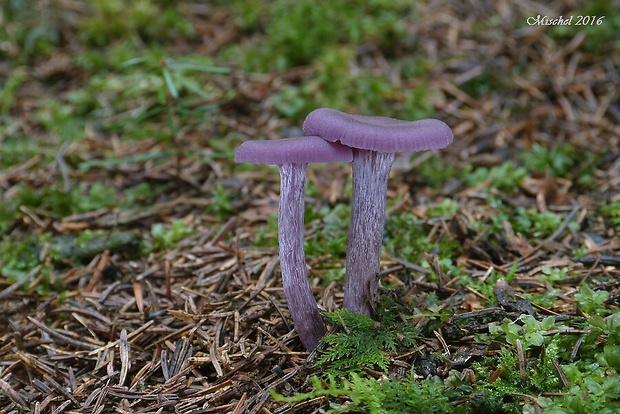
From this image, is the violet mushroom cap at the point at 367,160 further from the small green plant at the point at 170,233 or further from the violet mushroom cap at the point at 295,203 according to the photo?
the small green plant at the point at 170,233

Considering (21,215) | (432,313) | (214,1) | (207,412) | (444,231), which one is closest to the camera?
(207,412)

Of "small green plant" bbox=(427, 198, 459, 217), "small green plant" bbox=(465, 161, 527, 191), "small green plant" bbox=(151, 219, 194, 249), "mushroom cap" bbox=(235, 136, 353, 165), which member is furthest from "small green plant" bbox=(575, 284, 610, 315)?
"small green plant" bbox=(151, 219, 194, 249)

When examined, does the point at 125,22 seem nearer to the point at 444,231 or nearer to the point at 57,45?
the point at 57,45

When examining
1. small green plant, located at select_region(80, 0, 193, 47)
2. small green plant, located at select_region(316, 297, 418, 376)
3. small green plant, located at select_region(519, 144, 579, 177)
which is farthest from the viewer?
small green plant, located at select_region(80, 0, 193, 47)

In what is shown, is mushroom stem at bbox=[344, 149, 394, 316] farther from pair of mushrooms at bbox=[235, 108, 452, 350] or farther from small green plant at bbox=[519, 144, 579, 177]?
small green plant at bbox=[519, 144, 579, 177]

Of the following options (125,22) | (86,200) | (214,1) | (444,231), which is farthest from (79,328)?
(214,1)

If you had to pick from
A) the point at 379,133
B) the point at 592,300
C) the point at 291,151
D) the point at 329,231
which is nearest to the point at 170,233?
the point at 329,231

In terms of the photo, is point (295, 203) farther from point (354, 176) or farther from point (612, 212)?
point (612, 212)
